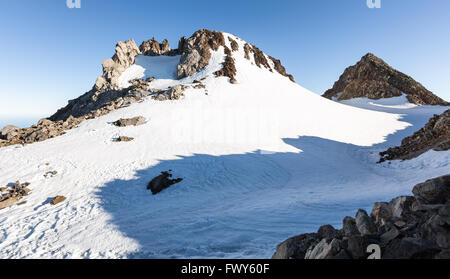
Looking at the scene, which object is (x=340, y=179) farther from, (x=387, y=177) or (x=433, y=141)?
(x=433, y=141)

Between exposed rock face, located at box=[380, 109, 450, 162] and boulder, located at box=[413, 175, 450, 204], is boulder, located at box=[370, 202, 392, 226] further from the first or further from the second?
exposed rock face, located at box=[380, 109, 450, 162]

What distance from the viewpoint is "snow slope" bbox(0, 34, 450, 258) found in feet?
26.2

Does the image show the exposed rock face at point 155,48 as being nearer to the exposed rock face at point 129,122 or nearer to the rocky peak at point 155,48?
the rocky peak at point 155,48

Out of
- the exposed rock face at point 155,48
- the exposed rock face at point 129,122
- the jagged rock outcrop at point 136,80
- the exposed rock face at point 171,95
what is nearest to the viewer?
the exposed rock face at point 129,122

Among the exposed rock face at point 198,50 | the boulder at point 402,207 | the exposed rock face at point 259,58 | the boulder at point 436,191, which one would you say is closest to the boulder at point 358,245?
the boulder at point 402,207

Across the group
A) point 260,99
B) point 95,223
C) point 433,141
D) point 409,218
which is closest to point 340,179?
point 433,141

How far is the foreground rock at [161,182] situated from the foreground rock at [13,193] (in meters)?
8.07

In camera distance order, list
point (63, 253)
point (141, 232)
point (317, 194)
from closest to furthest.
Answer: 1. point (63, 253)
2. point (141, 232)
3. point (317, 194)

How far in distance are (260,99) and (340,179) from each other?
73.7ft

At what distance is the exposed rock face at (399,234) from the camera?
11.5 ft

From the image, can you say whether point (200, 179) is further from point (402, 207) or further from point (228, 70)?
point (228, 70)

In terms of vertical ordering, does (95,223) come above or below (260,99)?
below

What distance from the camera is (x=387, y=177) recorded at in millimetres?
13992

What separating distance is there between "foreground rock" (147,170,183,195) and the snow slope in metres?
0.50
